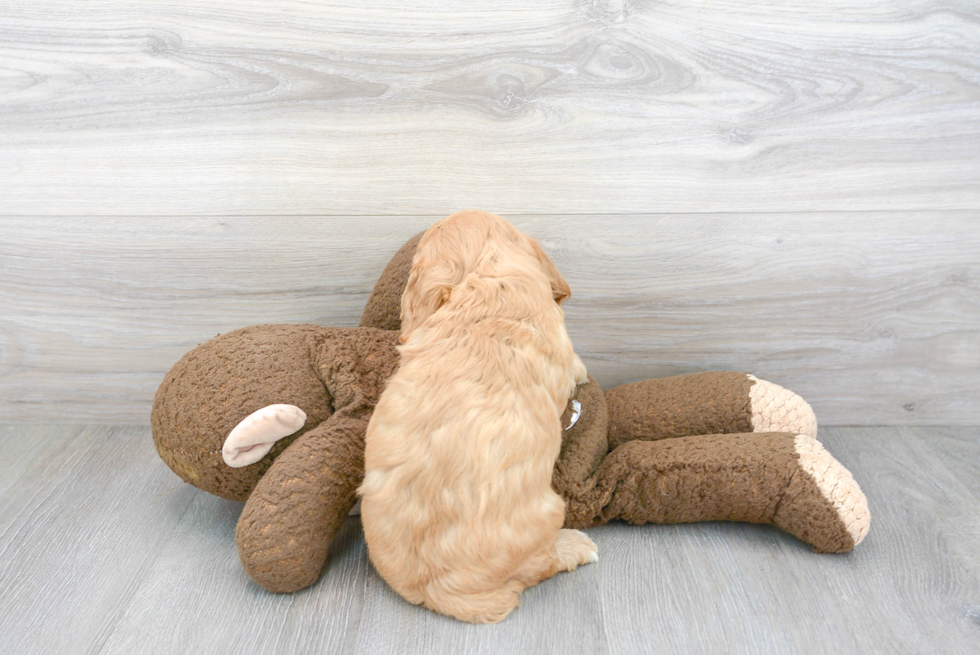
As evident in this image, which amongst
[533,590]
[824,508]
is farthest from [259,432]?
[824,508]

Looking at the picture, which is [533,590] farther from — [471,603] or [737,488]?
[737,488]

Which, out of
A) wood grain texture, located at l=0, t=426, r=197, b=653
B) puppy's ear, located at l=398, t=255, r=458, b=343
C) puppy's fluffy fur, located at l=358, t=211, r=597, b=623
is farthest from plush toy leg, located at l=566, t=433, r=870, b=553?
wood grain texture, located at l=0, t=426, r=197, b=653

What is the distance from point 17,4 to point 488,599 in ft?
5.24

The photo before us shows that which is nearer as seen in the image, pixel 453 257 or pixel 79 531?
pixel 453 257

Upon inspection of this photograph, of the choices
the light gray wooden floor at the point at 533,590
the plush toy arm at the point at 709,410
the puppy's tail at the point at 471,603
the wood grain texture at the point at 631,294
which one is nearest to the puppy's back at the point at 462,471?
the puppy's tail at the point at 471,603

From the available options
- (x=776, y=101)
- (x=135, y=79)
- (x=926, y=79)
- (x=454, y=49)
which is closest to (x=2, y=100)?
(x=135, y=79)

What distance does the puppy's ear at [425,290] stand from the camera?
120cm

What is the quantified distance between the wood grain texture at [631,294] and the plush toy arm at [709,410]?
0.18 m

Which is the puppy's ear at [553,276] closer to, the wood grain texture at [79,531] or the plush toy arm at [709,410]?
the plush toy arm at [709,410]

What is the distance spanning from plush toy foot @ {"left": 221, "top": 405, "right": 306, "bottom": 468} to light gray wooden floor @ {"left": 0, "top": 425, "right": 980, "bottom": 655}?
22 centimetres

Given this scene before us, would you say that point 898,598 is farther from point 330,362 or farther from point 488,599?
point 330,362

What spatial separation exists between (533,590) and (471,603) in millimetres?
144

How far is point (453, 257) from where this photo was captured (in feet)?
4.03

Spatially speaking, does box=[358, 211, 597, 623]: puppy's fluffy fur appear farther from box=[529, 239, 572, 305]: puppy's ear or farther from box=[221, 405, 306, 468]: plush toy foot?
box=[221, 405, 306, 468]: plush toy foot
